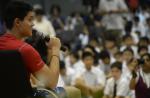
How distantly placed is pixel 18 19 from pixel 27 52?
0.29 metres

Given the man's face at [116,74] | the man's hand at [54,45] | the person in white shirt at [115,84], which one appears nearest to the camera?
the man's hand at [54,45]

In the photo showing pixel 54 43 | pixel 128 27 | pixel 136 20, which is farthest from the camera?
pixel 136 20

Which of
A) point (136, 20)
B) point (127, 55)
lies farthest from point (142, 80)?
point (136, 20)

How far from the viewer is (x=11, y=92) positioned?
418cm

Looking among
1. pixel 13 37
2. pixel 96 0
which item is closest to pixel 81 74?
pixel 13 37

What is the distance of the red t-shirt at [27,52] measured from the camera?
4129mm

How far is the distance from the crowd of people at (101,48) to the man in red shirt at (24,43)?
2 cm

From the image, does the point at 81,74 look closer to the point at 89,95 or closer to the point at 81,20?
the point at 89,95

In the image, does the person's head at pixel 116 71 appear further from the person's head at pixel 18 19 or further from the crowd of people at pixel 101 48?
the person's head at pixel 18 19

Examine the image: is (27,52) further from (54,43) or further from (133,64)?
(133,64)

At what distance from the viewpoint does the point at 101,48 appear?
12695 mm

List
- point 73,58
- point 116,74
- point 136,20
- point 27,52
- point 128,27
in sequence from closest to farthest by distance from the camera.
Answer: point 27,52
point 116,74
point 73,58
point 128,27
point 136,20

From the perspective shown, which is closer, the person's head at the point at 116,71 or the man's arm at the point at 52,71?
the man's arm at the point at 52,71

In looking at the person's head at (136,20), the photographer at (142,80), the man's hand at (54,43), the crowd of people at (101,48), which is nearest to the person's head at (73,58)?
the crowd of people at (101,48)
